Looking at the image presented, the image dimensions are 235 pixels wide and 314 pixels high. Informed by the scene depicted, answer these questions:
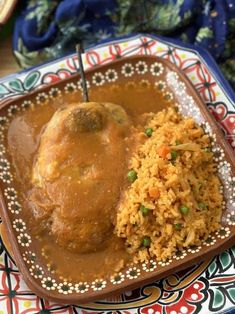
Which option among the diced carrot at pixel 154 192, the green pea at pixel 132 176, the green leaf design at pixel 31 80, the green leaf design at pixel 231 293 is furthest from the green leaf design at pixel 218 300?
the green leaf design at pixel 31 80

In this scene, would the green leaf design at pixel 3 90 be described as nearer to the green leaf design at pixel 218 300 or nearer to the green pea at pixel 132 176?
the green pea at pixel 132 176

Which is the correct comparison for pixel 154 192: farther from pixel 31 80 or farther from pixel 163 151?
pixel 31 80

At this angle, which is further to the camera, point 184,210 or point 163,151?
point 163,151

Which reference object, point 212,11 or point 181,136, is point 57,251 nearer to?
point 181,136

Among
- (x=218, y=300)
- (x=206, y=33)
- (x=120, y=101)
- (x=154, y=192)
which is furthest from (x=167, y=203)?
(x=206, y=33)

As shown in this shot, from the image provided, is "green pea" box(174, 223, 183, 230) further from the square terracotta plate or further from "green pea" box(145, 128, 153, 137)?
"green pea" box(145, 128, 153, 137)

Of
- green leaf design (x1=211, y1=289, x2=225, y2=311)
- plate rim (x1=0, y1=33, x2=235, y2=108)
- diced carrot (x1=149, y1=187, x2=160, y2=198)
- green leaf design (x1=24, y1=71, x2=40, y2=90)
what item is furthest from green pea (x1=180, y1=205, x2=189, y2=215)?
green leaf design (x1=24, y1=71, x2=40, y2=90)

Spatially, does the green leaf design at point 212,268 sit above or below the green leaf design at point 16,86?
below
